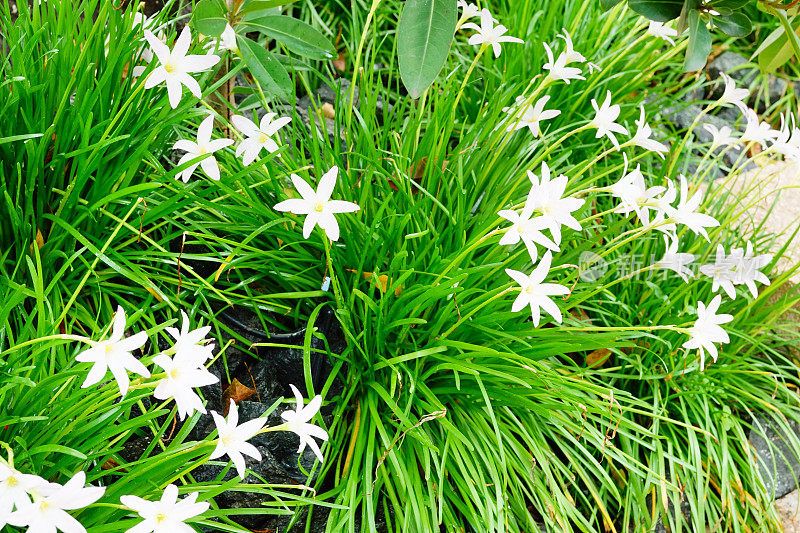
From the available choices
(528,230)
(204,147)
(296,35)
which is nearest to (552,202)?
(528,230)

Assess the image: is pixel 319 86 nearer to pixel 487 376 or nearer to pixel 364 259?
pixel 364 259

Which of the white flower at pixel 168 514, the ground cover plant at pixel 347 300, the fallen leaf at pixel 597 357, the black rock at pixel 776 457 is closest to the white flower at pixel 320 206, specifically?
the ground cover plant at pixel 347 300

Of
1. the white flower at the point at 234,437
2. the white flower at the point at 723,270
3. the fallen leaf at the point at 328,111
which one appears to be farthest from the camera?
the fallen leaf at the point at 328,111

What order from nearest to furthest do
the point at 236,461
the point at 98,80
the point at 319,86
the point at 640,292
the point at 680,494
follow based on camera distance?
the point at 236,461 < the point at 98,80 < the point at 680,494 < the point at 640,292 < the point at 319,86

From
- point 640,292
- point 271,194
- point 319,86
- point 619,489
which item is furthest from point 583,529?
point 319,86

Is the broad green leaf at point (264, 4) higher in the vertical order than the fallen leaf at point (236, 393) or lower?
higher

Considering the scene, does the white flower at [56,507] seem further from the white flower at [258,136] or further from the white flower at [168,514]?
the white flower at [258,136]
